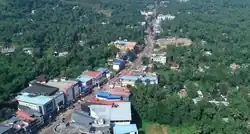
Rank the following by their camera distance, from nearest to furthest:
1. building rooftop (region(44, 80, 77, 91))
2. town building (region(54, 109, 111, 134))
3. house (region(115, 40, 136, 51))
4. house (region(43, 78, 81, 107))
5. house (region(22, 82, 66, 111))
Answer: town building (region(54, 109, 111, 134))
house (region(22, 82, 66, 111))
house (region(43, 78, 81, 107))
building rooftop (region(44, 80, 77, 91))
house (region(115, 40, 136, 51))

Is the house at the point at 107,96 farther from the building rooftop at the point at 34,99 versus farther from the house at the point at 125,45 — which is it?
the house at the point at 125,45

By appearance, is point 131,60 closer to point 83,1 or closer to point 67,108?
point 67,108

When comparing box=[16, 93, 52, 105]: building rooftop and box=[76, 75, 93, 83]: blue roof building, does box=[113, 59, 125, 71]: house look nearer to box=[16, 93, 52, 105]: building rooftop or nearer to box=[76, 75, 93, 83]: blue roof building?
box=[76, 75, 93, 83]: blue roof building

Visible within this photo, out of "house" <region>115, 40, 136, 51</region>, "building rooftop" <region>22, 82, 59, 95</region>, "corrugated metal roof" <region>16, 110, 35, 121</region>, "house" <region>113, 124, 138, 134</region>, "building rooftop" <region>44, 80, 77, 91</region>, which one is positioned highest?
"house" <region>115, 40, 136, 51</region>

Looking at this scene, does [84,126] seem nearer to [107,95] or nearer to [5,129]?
[5,129]

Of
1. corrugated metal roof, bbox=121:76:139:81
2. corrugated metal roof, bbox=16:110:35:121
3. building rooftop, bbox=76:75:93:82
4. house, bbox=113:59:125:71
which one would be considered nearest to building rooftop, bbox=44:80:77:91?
building rooftop, bbox=76:75:93:82

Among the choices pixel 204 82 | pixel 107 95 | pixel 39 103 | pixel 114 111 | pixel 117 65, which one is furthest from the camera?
pixel 117 65

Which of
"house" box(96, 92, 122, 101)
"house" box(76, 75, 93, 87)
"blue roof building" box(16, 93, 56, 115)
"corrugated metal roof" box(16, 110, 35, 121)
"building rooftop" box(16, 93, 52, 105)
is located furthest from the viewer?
"house" box(76, 75, 93, 87)

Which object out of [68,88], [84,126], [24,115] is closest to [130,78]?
[68,88]
